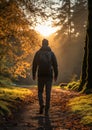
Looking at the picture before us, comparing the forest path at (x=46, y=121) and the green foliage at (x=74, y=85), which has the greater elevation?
the forest path at (x=46, y=121)

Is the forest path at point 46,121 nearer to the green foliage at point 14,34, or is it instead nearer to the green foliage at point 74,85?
the green foliage at point 14,34

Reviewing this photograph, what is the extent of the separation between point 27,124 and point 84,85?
11414mm

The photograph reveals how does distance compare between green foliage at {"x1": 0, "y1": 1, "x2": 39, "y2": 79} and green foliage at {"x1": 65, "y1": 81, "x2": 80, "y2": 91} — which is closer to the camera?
green foliage at {"x1": 0, "y1": 1, "x2": 39, "y2": 79}

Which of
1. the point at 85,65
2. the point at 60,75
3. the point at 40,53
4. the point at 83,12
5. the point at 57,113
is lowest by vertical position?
the point at 60,75

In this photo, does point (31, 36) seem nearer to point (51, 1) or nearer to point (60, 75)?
point (51, 1)

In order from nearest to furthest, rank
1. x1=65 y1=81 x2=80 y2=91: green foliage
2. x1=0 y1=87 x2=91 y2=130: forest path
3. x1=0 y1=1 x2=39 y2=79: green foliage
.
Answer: x1=0 y1=87 x2=91 y2=130: forest path < x1=0 y1=1 x2=39 y2=79: green foliage < x1=65 y1=81 x2=80 y2=91: green foliage

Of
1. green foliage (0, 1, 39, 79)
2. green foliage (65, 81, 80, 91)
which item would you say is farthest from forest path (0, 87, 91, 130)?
green foliage (65, 81, 80, 91)

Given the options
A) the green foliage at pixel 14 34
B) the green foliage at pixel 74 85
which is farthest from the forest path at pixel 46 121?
the green foliage at pixel 74 85

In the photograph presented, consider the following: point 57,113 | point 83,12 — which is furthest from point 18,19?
point 83,12

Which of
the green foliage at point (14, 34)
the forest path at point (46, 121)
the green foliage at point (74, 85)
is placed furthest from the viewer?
the green foliage at point (74, 85)

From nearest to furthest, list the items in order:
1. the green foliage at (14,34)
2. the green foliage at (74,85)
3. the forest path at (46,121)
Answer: the forest path at (46,121), the green foliage at (14,34), the green foliage at (74,85)

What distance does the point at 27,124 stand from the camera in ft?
31.3

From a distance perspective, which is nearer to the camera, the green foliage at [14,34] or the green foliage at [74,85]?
the green foliage at [14,34]

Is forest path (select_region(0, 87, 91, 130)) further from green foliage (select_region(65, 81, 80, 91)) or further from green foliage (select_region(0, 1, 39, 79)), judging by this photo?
green foliage (select_region(65, 81, 80, 91))
